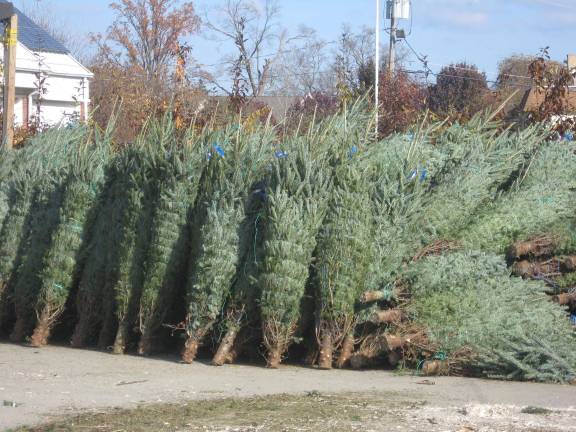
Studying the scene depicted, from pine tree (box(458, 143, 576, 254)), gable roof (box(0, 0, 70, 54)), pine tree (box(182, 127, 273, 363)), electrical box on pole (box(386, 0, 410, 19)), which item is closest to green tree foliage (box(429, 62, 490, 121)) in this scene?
electrical box on pole (box(386, 0, 410, 19))

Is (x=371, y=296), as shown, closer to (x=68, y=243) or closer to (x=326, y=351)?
(x=326, y=351)

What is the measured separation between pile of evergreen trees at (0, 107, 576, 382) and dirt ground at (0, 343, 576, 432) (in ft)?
1.25

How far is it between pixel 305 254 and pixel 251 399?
1.77 m

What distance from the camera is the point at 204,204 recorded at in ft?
30.2

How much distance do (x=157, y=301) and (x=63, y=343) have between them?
72.5 inches

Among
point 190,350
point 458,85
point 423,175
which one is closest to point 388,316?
point 423,175

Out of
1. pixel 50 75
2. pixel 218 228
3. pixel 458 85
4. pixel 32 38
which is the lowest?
pixel 218 228

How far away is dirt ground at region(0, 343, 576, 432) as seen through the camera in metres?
6.50

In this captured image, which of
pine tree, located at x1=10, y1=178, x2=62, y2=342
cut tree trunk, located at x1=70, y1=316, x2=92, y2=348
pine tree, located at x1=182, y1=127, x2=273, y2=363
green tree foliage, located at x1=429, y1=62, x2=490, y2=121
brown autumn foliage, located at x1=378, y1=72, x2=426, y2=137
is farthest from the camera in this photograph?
green tree foliage, located at x1=429, y1=62, x2=490, y2=121

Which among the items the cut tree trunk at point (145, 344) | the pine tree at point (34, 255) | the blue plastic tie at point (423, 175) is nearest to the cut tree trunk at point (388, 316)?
the blue plastic tie at point (423, 175)

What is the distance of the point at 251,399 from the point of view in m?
7.45

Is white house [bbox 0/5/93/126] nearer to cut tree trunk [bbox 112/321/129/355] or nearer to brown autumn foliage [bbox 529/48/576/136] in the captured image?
brown autumn foliage [bbox 529/48/576/136]

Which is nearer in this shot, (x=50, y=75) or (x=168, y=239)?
(x=168, y=239)

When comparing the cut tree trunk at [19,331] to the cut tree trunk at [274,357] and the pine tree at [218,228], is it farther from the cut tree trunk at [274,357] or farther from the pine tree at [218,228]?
the cut tree trunk at [274,357]
